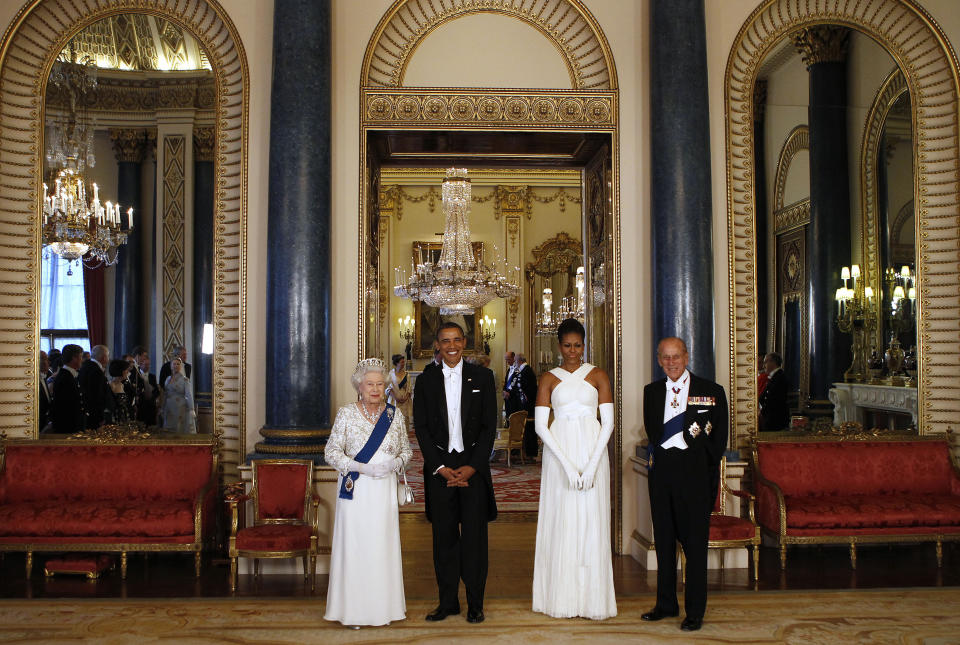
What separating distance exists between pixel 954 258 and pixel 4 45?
25.2ft

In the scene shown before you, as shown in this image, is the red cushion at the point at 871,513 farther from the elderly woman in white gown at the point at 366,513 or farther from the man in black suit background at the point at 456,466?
the elderly woman in white gown at the point at 366,513

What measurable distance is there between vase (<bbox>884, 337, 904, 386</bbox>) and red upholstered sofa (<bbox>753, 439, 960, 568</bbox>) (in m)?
0.66

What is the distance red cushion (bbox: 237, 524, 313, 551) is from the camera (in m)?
5.61

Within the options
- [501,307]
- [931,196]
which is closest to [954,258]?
[931,196]

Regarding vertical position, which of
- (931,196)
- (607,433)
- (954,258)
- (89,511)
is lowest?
(89,511)

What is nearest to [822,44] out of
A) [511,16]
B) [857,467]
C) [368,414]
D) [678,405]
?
[511,16]

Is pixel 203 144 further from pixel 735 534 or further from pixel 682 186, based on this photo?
pixel 735 534

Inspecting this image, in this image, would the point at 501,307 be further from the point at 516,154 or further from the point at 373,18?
the point at 373,18

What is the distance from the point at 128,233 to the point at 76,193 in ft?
Result: 1.72

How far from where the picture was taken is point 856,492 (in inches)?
264

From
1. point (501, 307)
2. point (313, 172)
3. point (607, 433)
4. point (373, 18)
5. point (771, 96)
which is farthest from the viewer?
point (501, 307)

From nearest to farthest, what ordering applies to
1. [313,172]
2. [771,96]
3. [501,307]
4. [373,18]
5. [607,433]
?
[607,433] → [313,172] → [373,18] → [771,96] → [501,307]

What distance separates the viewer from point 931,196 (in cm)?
710

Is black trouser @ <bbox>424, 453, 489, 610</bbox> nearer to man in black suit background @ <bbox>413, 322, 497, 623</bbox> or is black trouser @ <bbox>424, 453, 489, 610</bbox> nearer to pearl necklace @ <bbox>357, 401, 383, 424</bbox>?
man in black suit background @ <bbox>413, 322, 497, 623</bbox>
